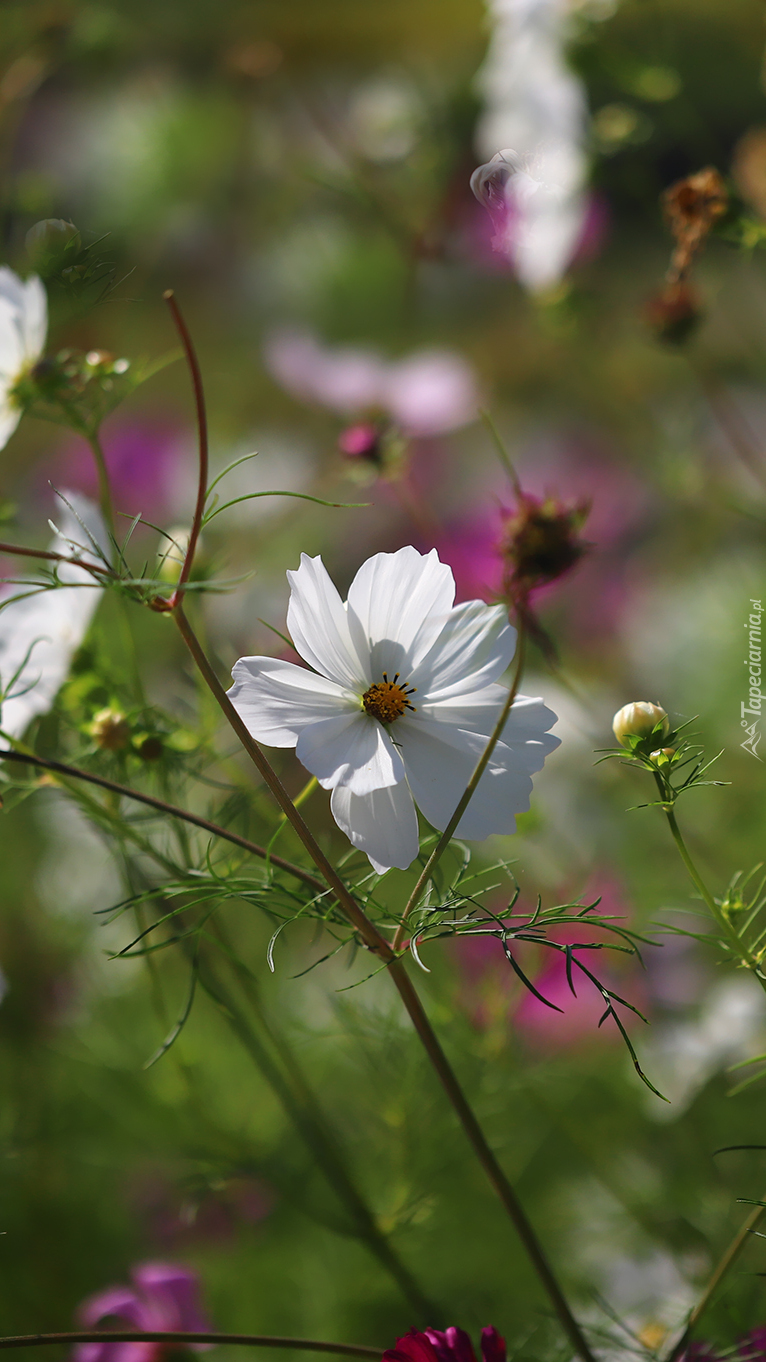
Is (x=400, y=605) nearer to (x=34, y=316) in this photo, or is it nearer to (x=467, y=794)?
(x=467, y=794)

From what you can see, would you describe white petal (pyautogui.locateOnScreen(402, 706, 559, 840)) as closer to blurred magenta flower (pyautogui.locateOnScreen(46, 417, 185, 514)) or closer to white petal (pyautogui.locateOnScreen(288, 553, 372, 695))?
white petal (pyautogui.locateOnScreen(288, 553, 372, 695))

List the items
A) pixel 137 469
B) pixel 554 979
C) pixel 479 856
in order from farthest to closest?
pixel 137 469, pixel 554 979, pixel 479 856

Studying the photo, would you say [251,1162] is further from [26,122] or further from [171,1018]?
[26,122]

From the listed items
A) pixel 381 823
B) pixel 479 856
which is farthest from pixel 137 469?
pixel 381 823

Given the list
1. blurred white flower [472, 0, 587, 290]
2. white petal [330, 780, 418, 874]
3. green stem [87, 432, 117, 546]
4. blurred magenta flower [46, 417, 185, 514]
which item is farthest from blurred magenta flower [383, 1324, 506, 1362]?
blurred magenta flower [46, 417, 185, 514]

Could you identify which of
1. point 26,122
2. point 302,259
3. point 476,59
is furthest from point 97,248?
point 26,122

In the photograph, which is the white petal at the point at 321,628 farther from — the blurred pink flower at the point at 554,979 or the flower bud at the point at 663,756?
the blurred pink flower at the point at 554,979

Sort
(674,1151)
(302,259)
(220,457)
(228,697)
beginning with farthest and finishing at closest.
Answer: (302,259) < (220,457) < (674,1151) < (228,697)
